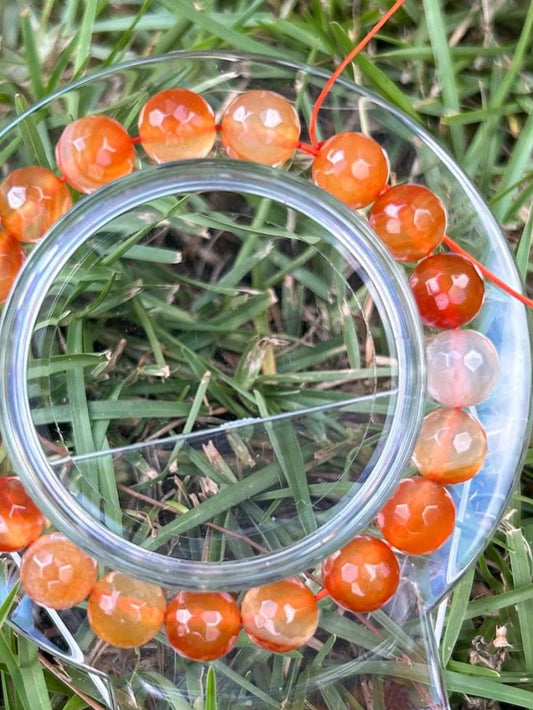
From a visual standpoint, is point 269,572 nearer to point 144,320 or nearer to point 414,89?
point 144,320

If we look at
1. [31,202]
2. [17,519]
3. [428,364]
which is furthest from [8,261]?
[428,364]

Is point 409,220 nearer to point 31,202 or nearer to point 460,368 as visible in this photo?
point 460,368

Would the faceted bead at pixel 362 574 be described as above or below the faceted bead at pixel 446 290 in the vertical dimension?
below

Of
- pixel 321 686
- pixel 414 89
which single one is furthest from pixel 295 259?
pixel 321 686

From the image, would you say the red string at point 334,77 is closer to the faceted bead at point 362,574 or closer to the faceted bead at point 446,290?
the faceted bead at point 446,290

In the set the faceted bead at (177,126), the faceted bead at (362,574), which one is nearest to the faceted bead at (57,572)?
the faceted bead at (362,574)

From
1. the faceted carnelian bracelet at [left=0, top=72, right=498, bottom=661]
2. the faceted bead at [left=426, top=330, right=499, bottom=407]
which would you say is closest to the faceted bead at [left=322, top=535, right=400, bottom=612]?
the faceted carnelian bracelet at [left=0, top=72, right=498, bottom=661]

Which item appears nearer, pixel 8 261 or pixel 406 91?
pixel 8 261
